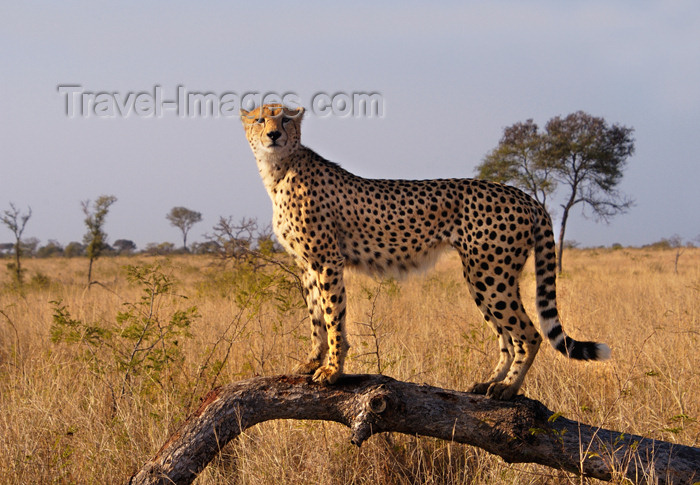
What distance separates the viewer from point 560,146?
66.7 feet

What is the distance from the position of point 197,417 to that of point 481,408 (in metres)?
1.62

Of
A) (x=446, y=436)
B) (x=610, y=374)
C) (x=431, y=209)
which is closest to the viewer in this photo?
(x=446, y=436)

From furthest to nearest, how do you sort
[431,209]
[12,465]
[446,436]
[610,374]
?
[610,374], [431,209], [12,465], [446,436]

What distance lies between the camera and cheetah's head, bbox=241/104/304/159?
394 cm

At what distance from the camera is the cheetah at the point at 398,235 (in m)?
3.57

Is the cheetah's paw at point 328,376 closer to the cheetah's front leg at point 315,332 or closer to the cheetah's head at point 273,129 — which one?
the cheetah's front leg at point 315,332

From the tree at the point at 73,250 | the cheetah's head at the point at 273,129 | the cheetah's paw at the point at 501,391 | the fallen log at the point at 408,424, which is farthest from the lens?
the tree at the point at 73,250

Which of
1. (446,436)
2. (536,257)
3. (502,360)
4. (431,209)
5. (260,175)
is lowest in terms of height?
(446,436)

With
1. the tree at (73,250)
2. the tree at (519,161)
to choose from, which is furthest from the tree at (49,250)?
the tree at (519,161)

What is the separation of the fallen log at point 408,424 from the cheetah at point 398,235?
204 millimetres

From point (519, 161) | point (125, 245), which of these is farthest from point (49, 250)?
point (519, 161)

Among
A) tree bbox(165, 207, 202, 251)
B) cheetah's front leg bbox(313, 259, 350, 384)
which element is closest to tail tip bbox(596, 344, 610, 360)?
cheetah's front leg bbox(313, 259, 350, 384)

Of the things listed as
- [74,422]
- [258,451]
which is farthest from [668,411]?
[74,422]

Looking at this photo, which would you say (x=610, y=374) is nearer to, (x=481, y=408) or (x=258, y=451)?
(x=481, y=408)
